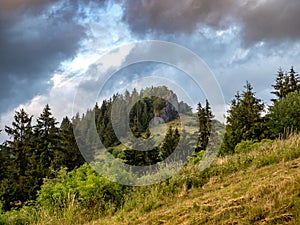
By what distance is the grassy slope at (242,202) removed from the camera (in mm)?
5930

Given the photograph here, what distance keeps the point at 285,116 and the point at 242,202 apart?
72.1 ft

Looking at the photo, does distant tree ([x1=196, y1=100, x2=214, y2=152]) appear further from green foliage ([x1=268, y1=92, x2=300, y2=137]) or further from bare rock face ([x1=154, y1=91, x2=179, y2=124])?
green foliage ([x1=268, y1=92, x2=300, y2=137])

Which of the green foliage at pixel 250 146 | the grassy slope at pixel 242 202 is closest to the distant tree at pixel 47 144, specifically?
the green foliage at pixel 250 146

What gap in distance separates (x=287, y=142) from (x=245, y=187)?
4707 mm

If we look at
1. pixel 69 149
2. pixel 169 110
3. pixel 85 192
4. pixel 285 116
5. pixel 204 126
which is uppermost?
pixel 69 149

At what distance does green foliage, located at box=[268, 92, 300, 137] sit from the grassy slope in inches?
656

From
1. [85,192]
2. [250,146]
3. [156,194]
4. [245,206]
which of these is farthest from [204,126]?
[245,206]

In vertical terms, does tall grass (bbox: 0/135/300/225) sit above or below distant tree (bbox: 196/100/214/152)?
below

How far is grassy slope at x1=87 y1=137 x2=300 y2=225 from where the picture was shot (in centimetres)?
593

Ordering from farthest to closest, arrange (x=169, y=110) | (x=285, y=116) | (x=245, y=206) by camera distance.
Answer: (x=285, y=116), (x=169, y=110), (x=245, y=206)

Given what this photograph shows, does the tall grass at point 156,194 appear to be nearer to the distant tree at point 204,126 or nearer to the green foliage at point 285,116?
the distant tree at point 204,126

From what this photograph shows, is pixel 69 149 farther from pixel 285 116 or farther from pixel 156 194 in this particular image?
pixel 156 194

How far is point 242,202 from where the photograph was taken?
21.6ft

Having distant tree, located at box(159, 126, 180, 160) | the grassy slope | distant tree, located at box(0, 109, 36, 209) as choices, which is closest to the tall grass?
the grassy slope
